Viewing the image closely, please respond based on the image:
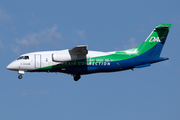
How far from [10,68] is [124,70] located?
10.3 m

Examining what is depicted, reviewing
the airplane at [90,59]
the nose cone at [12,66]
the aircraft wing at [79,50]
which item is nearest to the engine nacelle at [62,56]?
the airplane at [90,59]

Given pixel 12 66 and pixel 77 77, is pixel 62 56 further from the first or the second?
pixel 12 66

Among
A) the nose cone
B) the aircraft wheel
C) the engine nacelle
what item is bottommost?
the aircraft wheel

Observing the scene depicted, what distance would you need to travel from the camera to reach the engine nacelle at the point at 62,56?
2781 centimetres

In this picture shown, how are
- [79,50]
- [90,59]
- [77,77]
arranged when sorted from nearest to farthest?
[79,50], [90,59], [77,77]

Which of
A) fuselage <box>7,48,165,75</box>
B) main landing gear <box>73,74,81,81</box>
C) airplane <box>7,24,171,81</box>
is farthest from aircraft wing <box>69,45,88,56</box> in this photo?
main landing gear <box>73,74,81,81</box>

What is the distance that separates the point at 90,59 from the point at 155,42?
664 centimetres

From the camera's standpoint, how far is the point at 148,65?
1188 inches

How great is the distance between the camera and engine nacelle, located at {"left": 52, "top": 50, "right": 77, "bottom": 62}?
27.8 meters

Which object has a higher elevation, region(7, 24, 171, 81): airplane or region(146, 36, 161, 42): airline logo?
region(146, 36, 161, 42): airline logo

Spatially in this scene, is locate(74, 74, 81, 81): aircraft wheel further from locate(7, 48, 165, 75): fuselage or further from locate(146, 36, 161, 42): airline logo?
locate(146, 36, 161, 42): airline logo

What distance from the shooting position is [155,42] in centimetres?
3097

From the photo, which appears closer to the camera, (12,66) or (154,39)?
(12,66)

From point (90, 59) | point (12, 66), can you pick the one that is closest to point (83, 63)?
point (90, 59)
